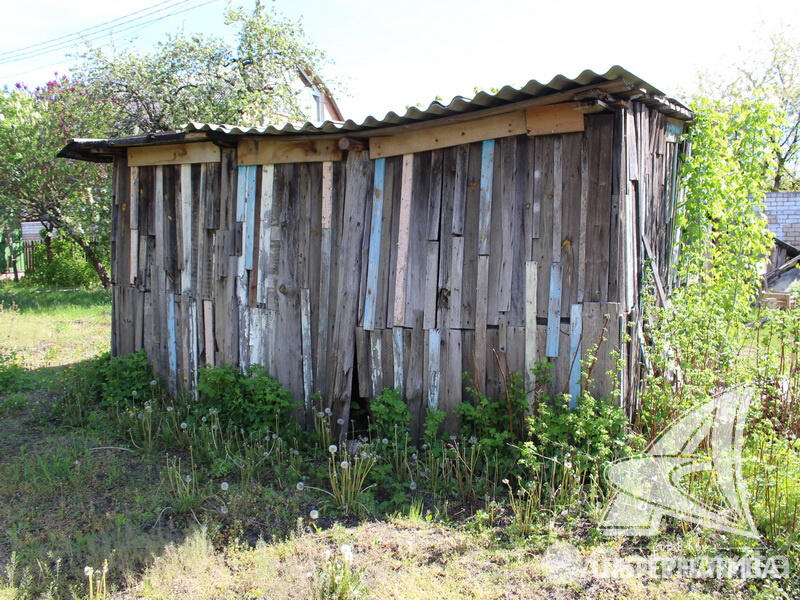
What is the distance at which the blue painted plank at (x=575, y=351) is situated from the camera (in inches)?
179

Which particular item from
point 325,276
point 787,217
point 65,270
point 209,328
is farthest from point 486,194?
point 65,270

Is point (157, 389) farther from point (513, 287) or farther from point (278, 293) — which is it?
point (513, 287)

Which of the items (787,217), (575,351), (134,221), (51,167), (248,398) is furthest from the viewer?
(787,217)

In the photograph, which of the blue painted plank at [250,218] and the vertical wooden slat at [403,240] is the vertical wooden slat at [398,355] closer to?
the vertical wooden slat at [403,240]

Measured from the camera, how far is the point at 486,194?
487cm

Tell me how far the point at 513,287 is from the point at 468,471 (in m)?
1.44

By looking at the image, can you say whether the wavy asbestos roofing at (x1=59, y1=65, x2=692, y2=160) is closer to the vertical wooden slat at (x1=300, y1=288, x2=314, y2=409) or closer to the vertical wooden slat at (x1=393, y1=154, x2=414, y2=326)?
the vertical wooden slat at (x1=393, y1=154, x2=414, y2=326)

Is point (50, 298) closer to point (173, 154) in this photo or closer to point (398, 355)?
point (173, 154)

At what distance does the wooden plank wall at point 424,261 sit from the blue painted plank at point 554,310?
11 mm

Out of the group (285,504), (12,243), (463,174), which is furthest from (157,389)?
(12,243)

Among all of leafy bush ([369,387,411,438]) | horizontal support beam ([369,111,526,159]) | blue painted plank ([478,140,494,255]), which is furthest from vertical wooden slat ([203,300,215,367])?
blue painted plank ([478,140,494,255])

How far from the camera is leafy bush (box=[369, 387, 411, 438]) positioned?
506 centimetres

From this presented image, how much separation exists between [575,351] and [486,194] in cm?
140

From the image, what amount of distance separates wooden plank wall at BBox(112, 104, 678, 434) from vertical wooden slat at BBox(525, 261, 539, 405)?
17mm
